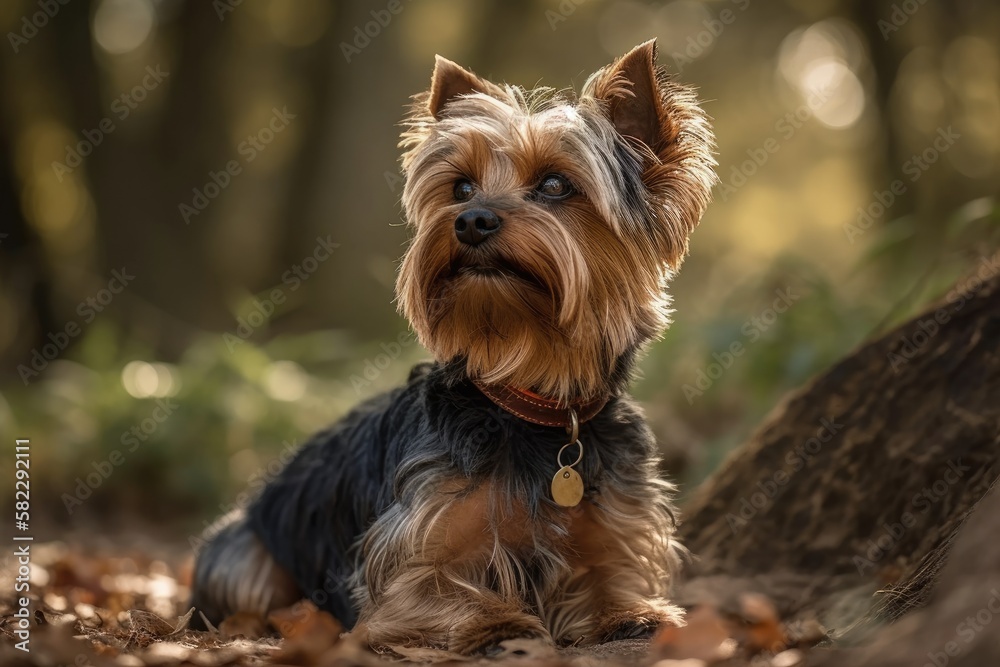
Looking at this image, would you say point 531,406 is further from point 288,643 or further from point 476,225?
point 288,643

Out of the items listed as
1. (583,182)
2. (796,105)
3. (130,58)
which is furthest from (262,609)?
(796,105)

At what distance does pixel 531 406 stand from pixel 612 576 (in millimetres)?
814

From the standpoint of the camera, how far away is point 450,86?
4.61m

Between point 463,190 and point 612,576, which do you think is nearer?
point 612,576

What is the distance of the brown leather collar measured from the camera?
3996 millimetres

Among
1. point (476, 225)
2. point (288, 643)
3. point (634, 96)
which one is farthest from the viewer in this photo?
point (634, 96)

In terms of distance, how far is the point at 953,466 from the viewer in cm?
437

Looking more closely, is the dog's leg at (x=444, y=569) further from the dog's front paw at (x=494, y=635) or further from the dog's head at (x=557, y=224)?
the dog's head at (x=557, y=224)

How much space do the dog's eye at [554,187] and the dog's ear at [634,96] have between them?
20.3 inches

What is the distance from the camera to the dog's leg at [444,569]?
12.1 feet

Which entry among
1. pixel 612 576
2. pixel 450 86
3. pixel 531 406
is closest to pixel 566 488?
pixel 531 406

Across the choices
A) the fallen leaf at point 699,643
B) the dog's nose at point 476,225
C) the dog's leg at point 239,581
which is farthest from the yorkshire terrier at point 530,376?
the fallen leaf at point 699,643

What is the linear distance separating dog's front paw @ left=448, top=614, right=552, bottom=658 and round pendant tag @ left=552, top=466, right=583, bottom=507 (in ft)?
1.55

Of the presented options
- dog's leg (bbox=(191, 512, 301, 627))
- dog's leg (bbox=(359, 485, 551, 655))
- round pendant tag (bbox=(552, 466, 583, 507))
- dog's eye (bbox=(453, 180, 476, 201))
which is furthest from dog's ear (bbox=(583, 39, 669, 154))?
dog's leg (bbox=(191, 512, 301, 627))
